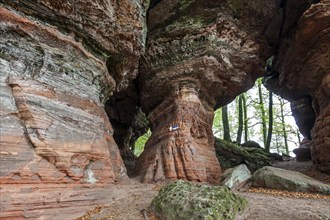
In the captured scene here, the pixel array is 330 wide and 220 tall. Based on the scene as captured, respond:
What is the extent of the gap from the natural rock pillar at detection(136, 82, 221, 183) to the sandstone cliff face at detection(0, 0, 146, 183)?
1.81 meters

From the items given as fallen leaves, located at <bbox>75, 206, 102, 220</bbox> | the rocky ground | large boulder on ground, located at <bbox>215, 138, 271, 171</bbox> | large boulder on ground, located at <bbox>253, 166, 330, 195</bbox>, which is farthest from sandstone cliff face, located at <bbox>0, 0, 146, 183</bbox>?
large boulder on ground, located at <bbox>215, 138, 271, 171</bbox>

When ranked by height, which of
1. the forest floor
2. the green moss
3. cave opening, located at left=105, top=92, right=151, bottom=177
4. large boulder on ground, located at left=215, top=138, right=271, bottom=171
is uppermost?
the green moss

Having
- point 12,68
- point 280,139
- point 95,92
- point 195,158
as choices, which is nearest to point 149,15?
point 95,92

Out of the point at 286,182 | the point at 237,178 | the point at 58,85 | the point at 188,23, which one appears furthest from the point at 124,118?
the point at 286,182

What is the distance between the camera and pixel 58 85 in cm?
669

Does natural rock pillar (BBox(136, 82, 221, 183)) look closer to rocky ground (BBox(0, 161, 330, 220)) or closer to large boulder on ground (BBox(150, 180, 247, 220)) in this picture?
rocky ground (BBox(0, 161, 330, 220))

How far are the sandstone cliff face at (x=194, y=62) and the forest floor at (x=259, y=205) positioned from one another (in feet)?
8.69

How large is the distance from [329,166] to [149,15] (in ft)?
33.3

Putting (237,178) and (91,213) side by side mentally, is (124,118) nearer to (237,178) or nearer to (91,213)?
(237,178)

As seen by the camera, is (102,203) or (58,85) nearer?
(102,203)

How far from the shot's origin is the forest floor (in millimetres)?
5613

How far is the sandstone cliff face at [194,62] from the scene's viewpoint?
35.6 ft

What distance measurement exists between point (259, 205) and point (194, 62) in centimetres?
673

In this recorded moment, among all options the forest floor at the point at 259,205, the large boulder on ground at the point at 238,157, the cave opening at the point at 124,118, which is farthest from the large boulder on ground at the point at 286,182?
the cave opening at the point at 124,118
